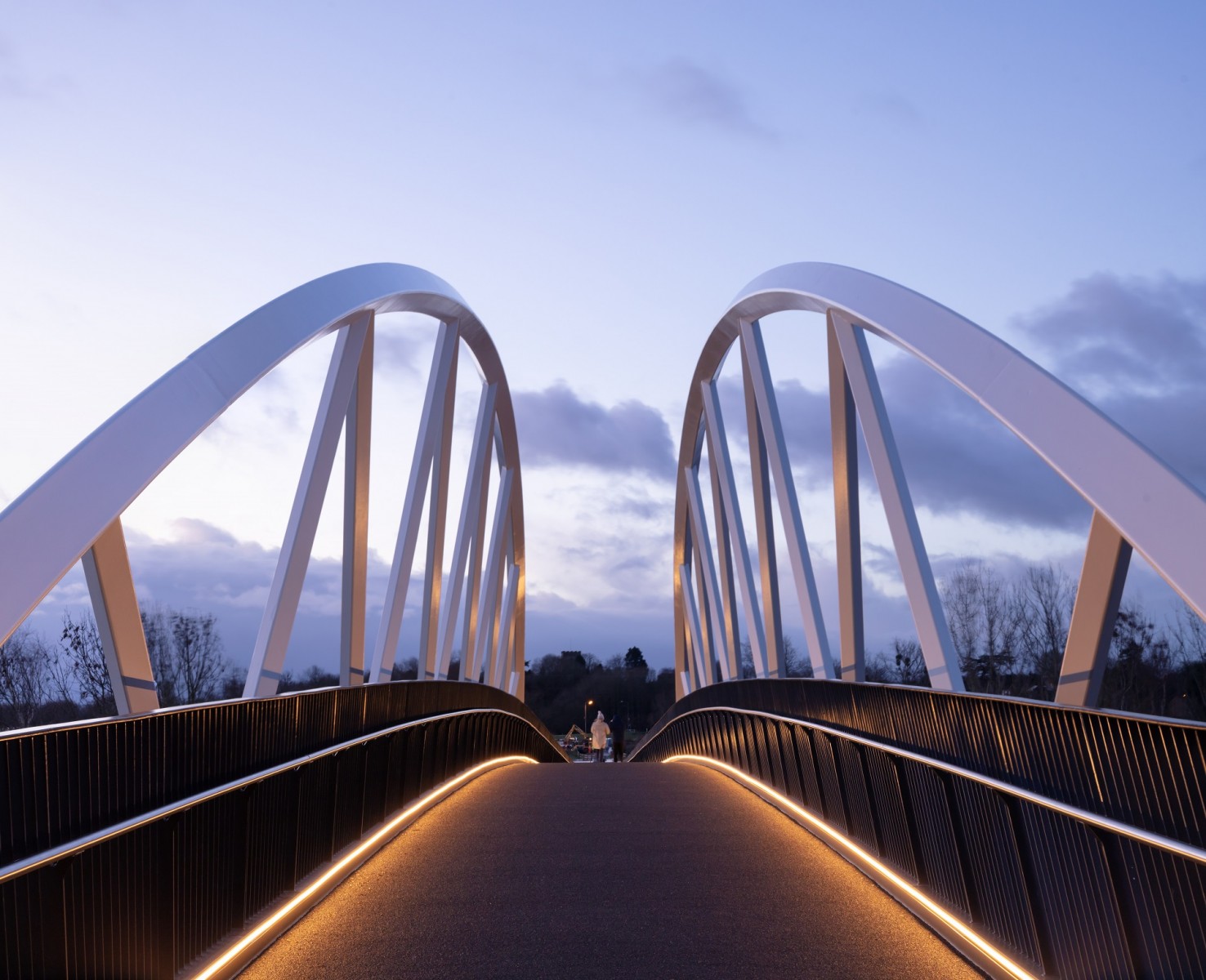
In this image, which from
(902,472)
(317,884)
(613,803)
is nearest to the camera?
(317,884)

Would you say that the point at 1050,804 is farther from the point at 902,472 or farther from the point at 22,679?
the point at 22,679

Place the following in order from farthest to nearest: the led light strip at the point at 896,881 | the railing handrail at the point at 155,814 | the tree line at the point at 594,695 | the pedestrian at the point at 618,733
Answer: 1. the tree line at the point at 594,695
2. the pedestrian at the point at 618,733
3. the led light strip at the point at 896,881
4. the railing handrail at the point at 155,814

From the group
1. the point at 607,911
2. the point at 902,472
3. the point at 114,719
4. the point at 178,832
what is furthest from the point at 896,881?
the point at 902,472

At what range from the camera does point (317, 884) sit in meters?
7.62

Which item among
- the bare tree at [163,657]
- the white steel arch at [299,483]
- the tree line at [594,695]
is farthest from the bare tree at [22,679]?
the tree line at [594,695]

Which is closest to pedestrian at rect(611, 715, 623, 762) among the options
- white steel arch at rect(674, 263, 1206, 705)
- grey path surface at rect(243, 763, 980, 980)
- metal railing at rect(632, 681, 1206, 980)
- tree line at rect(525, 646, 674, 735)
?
white steel arch at rect(674, 263, 1206, 705)

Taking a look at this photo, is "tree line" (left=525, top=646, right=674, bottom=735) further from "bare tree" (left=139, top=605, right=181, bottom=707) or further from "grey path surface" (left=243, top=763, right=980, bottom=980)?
"grey path surface" (left=243, top=763, right=980, bottom=980)

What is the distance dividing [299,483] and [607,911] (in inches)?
271

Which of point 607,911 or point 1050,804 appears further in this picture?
point 607,911

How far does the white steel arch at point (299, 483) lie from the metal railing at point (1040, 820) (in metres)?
5.22

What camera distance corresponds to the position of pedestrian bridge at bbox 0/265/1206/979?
4.82m

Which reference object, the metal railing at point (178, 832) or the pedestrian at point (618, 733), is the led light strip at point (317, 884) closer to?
the metal railing at point (178, 832)

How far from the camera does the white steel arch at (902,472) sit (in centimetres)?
714

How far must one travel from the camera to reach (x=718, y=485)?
27.8 meters
